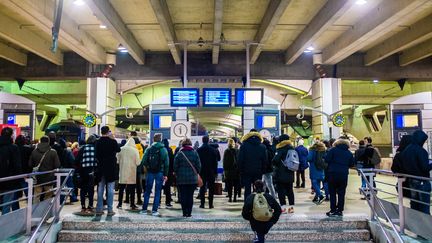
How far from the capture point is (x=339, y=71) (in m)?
16.1

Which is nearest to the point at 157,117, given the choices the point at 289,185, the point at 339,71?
the point at 339,71

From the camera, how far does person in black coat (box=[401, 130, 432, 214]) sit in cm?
595

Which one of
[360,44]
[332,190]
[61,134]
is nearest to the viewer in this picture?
[332,190]

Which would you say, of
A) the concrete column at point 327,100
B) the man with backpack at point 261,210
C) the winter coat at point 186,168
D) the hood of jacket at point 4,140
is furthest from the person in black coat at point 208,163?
the concrete column at point 327,100

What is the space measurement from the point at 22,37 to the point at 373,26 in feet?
35.7

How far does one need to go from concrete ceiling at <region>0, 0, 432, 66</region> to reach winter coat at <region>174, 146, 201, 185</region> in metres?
4.13

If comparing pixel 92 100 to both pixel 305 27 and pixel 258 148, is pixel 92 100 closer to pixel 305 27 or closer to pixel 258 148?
pixel 305 27

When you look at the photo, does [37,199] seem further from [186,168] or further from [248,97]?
[248,97]

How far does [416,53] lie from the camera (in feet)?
48.5

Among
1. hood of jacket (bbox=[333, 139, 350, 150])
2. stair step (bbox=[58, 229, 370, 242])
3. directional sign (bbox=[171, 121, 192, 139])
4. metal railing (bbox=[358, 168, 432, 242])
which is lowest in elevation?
stair step (bbox=[58, 229, 370, 242])

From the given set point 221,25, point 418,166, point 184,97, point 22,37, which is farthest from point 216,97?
point 418,166

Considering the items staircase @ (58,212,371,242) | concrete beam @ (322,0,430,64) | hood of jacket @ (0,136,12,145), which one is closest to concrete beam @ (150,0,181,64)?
hood of jacket @ (0,136,12,145)

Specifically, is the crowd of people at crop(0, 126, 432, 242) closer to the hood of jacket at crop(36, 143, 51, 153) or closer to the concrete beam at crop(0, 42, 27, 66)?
the hood of jacket at crop(36, 143, 51, 153)

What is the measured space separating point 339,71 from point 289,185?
9.61m
